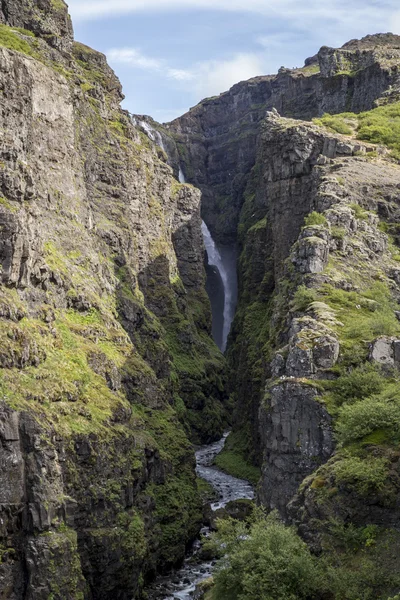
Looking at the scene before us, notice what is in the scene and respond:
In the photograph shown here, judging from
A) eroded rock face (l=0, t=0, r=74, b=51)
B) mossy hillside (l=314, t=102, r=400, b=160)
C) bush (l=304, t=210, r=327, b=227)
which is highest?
eroded rock face (l=0, t=0, r=74, b=51)

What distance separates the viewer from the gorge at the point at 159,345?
4519 centimetres

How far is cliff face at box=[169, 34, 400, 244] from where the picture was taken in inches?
4643

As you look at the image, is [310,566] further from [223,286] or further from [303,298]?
[223,286]

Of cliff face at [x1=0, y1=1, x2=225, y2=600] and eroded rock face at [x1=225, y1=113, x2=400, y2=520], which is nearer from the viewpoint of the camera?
eroded rock face at [x1=225, y1=113, x2=400, y2=520]

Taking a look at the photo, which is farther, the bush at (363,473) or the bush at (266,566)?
the bush at (363,473)

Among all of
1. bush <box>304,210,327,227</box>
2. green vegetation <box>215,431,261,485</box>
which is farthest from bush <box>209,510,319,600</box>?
green vegetation <box>215,431,261,485</box>

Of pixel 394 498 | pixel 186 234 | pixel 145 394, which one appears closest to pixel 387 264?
pixel 145 394

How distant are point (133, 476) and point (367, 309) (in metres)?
21.8

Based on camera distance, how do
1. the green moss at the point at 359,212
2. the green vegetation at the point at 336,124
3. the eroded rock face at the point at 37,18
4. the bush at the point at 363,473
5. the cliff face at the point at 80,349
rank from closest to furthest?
the bush at the point at 363,473 < the cliff face at the point at 80,349 < the green moss at the point at 359,212 < the green vegetation at the point at 336,124 < the eroded rock face at the point at 37,18

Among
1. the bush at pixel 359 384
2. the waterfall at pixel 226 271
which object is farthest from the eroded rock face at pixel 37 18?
the waterfall at pixel 226 271

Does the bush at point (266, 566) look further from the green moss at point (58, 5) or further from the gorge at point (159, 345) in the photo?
the green moss at point (58, 5)

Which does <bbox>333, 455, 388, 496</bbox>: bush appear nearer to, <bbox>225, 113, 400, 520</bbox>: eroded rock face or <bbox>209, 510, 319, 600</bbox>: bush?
<bbox>209, 510, 319, 600</bbox>: bush

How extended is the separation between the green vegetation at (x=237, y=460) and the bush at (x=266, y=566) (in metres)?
48.4

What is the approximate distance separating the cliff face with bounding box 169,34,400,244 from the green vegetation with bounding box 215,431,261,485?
158 ft
